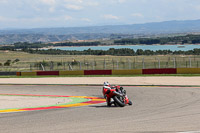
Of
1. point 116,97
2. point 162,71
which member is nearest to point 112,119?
point 116,97

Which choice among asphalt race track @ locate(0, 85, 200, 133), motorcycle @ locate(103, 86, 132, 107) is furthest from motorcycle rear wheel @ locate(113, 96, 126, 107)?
asphalt race track @ locate(0, 85, 200, 133)

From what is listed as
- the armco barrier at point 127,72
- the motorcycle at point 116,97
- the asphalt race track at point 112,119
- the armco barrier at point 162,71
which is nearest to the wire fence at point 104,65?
the armco barrier at point 127,72

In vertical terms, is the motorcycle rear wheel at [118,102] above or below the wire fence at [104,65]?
above

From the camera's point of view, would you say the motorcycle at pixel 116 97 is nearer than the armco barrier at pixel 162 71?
Yes

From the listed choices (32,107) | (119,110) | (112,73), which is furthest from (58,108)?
(112,73)

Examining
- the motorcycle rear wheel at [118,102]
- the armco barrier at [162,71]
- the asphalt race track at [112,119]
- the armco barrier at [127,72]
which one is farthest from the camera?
the armco barrier at [127,72]

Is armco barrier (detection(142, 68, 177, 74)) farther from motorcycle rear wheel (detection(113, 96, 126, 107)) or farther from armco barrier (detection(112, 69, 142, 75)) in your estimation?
motorcycle rear wheel (detection(113, 96, 126, 107))

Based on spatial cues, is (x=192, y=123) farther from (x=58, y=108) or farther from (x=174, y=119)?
(x=58, y=108)

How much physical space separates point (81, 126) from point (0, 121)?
298 cm

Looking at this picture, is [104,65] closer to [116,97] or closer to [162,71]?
[162,71]

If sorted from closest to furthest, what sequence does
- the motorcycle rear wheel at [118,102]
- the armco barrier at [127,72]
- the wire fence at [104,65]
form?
the motorcycle rear wheel at [118,102] → the armco barrier at [127,72] → the wire fence at [104,65]

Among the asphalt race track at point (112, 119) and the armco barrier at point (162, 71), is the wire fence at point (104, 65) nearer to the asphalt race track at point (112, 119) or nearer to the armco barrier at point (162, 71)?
the armco barrier at point (162, 71)

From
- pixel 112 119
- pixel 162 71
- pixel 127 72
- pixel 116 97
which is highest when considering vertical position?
pixel 116 97

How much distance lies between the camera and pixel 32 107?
15539mm
